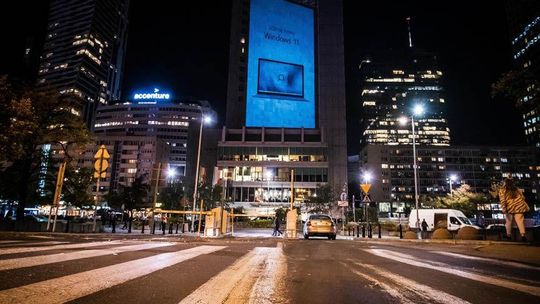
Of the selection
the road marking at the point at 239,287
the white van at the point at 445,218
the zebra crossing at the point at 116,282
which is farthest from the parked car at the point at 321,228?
the road marking at the point at 239,287

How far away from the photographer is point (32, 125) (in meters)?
18.3

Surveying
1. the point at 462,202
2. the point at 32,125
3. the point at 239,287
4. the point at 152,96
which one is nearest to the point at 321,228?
the point at 239,287

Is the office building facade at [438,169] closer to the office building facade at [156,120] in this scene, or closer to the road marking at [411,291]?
the office building facade at [156,120]

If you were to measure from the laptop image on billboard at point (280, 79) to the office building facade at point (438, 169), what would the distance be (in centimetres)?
6863

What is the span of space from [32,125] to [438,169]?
151 m

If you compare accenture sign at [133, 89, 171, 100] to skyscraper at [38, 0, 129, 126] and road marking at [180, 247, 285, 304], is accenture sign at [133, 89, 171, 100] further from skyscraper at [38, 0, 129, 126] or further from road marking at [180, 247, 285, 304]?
road marking at [180, 247, 285, 304]

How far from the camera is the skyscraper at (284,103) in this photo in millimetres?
80875

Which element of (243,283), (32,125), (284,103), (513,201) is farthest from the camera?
(284,103)

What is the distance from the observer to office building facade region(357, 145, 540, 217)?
137750 millimetres

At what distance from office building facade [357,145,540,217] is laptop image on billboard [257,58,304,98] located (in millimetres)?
68625

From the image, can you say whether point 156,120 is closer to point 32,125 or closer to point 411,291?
point 32,125

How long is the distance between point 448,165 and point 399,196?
25.1m

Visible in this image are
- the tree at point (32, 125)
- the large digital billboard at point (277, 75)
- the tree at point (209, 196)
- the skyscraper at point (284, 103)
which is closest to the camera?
the tree at point (32, 125)

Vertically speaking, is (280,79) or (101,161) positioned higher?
(280,79)
